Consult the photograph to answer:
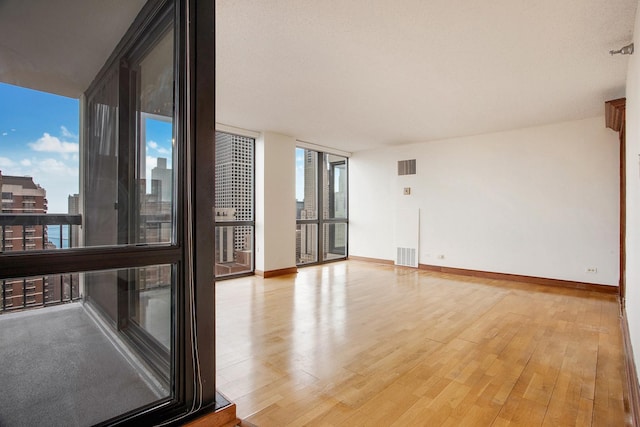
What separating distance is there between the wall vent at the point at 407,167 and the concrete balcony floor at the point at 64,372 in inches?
236

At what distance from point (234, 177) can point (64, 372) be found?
4.18m

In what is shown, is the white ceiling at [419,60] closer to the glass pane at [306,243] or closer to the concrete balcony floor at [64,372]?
→ the concrete balcony floor at [64,372]

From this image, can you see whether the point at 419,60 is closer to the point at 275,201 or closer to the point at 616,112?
the point at 616,112

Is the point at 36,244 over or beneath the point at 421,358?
over

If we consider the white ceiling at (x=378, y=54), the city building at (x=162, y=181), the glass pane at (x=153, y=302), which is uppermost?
the white ceiling at (x=378, y=54)

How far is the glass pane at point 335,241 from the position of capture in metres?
7.59

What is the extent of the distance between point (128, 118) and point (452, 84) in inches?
129

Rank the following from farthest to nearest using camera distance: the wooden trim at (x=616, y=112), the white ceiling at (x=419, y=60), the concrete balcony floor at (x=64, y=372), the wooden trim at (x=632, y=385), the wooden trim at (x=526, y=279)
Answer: the wooden trim at (x=526, y=279) → the wooden trim at (x=616, y=112) → the white ceiling at (x=419, y=60) → the wooden trim at (x=632, y=385) → the concrete balcony floor at (x=64, y=372)

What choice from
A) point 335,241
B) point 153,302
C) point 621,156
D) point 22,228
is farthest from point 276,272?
point 621,156

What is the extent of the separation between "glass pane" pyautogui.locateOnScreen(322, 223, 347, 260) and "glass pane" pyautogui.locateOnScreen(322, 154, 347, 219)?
0.87 feet

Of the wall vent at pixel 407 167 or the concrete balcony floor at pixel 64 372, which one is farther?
the wall vent at pixel 407 167

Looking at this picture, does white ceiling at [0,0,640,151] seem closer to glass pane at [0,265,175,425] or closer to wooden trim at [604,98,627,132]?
wooden trim at [604,98,627,132]

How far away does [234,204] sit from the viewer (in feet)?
19.2

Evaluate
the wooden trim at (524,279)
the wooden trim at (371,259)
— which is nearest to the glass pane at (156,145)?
the wooden trim at (524,279)
